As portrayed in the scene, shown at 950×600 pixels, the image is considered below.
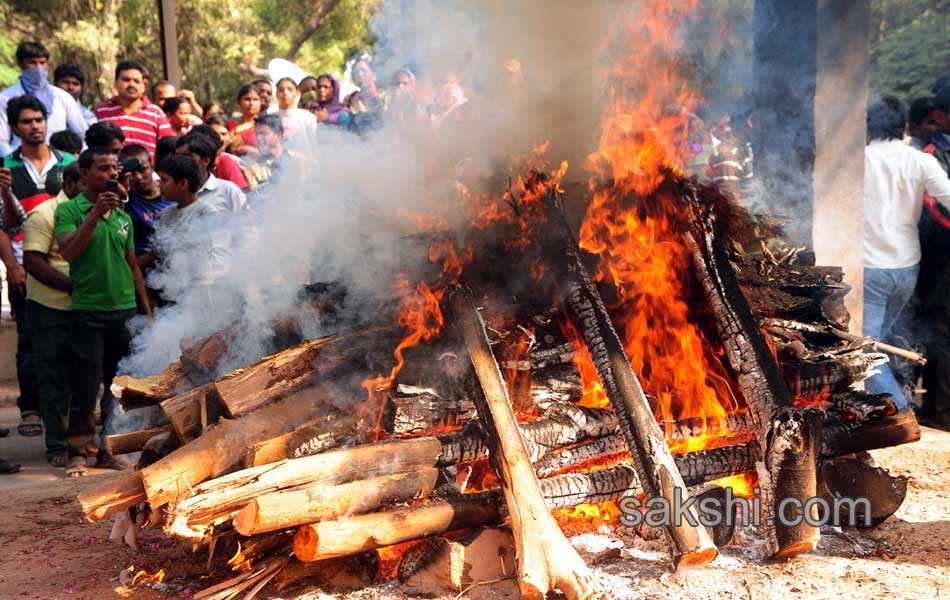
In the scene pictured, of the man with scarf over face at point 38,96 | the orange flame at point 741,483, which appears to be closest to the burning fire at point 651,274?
the orange flame at point 741,483

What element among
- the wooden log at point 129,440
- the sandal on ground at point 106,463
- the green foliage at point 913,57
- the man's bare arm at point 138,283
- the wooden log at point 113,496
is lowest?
the sandal on ground at point 106,463

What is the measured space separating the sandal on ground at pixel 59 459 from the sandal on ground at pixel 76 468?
0.06 metres

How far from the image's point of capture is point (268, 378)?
418 centimetres

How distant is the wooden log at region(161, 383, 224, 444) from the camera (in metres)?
4.16

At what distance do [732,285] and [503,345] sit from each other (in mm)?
1279

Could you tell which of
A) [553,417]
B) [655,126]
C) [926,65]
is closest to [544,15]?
[655,126]

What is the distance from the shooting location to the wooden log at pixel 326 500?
11.4ft

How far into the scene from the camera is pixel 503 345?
14.5 ft

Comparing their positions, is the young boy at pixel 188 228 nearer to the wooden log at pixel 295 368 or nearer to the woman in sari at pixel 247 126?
the wooden log at pixel 295 368

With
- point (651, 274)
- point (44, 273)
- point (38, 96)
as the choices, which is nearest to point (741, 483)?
point (651, 274)

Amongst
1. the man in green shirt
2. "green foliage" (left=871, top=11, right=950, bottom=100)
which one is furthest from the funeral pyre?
"green foliage" (left=871, top=11, right=950, bottom=100)

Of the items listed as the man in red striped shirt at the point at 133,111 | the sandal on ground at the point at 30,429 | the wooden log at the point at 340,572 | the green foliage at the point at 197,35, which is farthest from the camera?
the green foliage at the point at 197,35

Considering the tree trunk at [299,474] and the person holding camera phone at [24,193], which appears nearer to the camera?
the tree trunk at [299,474]

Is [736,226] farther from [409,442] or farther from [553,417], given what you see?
[409,442]
